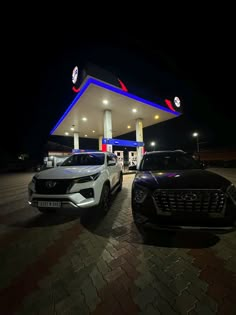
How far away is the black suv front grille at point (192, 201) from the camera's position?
1.91m

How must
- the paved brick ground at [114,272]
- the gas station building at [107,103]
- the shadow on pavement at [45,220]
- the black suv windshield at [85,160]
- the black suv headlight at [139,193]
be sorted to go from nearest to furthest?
the paved brick ground at [114,272] → the black suv headlight at [139,193] → the shadow on pavement at [45,220] → the black suv windshield at [85,160] → the gas station building at [107,103]

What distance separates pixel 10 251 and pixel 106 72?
876 centimetres

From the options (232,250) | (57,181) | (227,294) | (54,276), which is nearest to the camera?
(227,294)

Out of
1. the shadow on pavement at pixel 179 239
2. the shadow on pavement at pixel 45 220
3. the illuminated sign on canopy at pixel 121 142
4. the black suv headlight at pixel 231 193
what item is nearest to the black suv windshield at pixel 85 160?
the shadow on pavement at pixel 45 220

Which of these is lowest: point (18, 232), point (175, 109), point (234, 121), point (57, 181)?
point (18, 232)

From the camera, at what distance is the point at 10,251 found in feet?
7.25

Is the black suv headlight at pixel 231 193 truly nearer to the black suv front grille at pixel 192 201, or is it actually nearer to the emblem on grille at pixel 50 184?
the black suv front grille at pixel 192 201

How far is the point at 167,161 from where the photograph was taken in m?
3.71

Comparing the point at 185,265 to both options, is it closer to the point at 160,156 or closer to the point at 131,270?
the point at 131,270

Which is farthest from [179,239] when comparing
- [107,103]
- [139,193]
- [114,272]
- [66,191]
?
[107,103]

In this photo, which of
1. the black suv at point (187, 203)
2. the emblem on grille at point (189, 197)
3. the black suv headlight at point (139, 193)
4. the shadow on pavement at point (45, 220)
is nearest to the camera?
the black suv at point (187, 203)

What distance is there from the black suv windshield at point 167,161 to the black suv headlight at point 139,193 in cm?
114

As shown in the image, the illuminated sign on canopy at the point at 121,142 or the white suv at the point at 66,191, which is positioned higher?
the illuminated sign on canopy at the point at 121,142

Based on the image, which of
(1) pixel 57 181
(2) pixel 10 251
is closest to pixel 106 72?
(1) pixel 57 181
